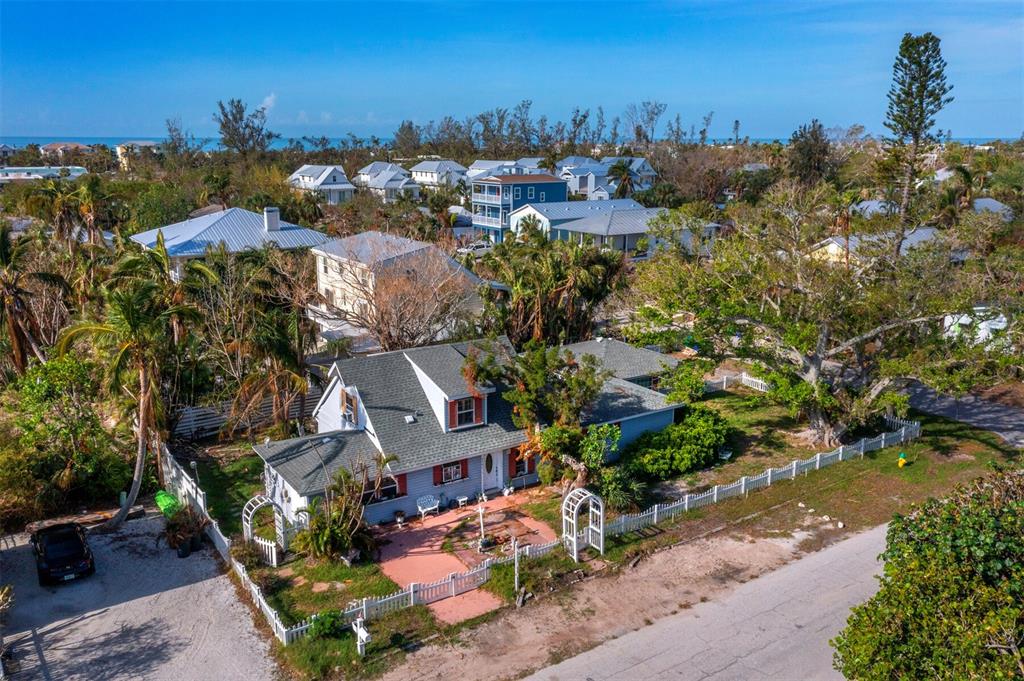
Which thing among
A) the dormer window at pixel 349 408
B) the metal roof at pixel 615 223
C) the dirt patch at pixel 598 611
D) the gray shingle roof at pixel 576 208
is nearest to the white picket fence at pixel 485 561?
the dirt patch at pixel 598 611

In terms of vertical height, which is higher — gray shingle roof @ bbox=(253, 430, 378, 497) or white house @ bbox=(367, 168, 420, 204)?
white house @ bbox=(367, 168, 420, 204)

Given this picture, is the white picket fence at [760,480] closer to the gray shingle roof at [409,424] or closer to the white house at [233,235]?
the gray shingle roof at [409,424]

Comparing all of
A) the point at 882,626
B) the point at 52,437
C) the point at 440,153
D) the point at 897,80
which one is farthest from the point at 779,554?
the point at 440,153

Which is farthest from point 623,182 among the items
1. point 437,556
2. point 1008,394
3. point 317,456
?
point 437,556

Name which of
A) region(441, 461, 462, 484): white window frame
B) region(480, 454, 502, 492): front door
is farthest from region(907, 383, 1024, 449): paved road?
region(441, 461, 462, 484): white window frame

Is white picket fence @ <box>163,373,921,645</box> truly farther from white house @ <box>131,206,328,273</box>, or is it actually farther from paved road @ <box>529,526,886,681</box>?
white house @ <box>131,206,328,273</box>

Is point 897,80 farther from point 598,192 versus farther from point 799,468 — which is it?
point 598,192
